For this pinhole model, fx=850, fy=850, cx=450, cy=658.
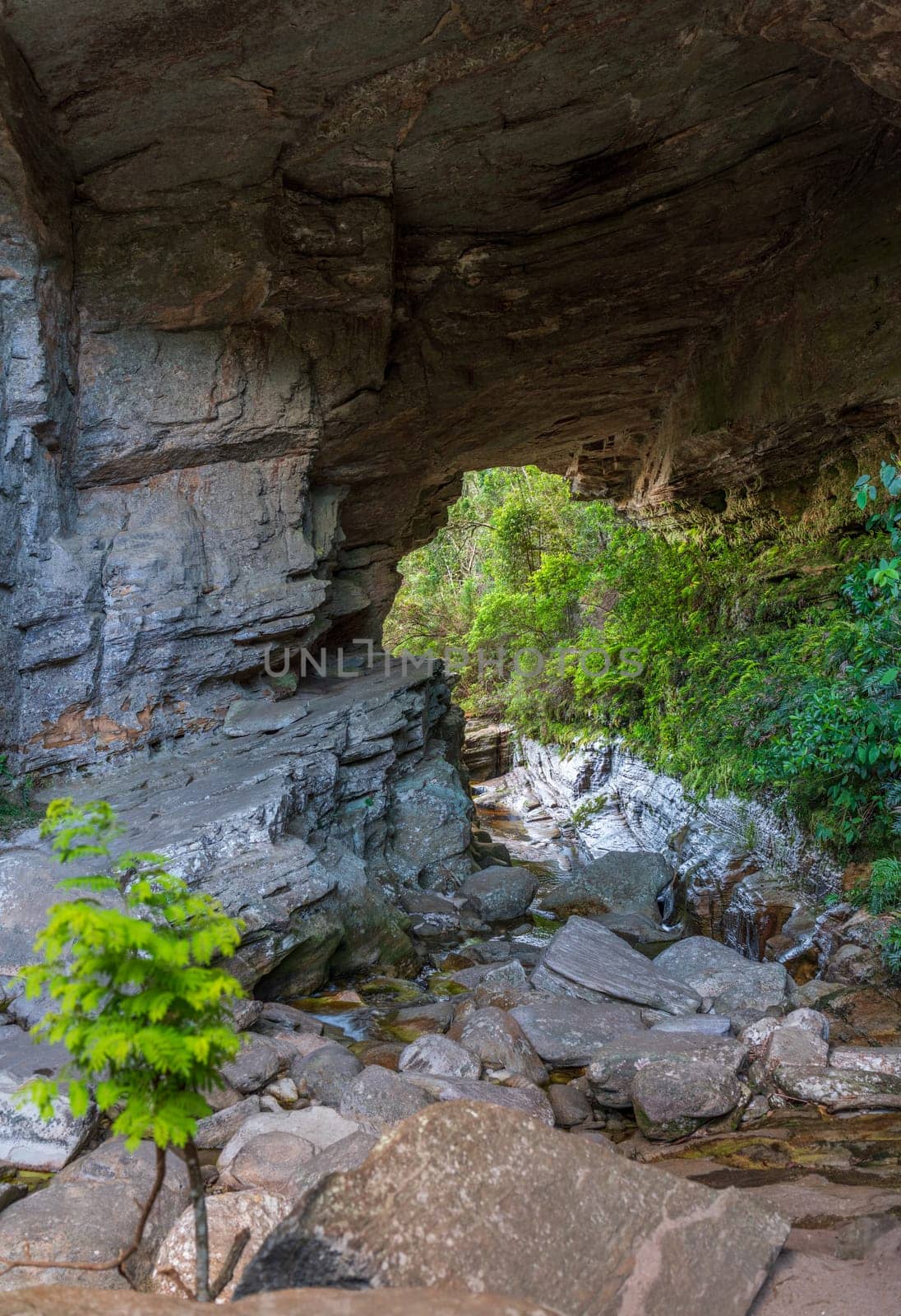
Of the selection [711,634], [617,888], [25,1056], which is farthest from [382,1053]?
[711,634]

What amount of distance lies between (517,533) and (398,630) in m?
5.55

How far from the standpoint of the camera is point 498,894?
837 centimetres

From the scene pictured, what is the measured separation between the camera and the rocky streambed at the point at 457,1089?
88.6 inches

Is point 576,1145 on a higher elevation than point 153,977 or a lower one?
lower

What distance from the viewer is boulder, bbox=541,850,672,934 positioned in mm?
8727

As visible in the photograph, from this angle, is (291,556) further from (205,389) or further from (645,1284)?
(645,1284)

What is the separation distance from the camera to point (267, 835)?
6797 millimetres

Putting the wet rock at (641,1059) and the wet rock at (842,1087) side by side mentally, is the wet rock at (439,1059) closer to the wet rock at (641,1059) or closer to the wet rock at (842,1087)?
the wet rock at (641,1059)

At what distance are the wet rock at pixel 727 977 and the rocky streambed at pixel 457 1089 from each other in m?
0.02

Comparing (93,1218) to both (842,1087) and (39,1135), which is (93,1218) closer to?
(39,1135)

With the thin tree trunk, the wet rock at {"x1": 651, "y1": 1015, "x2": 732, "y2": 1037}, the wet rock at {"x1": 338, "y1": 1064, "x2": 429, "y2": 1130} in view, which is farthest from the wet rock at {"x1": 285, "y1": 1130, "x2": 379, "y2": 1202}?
the wet rock at {"x1": 651, "y1": 1015, "x2": 732, "y2": 1037}

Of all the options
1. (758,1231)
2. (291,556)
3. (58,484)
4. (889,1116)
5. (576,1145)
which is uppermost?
(58,484)

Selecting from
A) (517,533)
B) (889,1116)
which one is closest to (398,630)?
(517,533)

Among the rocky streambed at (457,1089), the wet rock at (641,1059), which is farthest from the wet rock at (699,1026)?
the wet rock at (641,1059)
